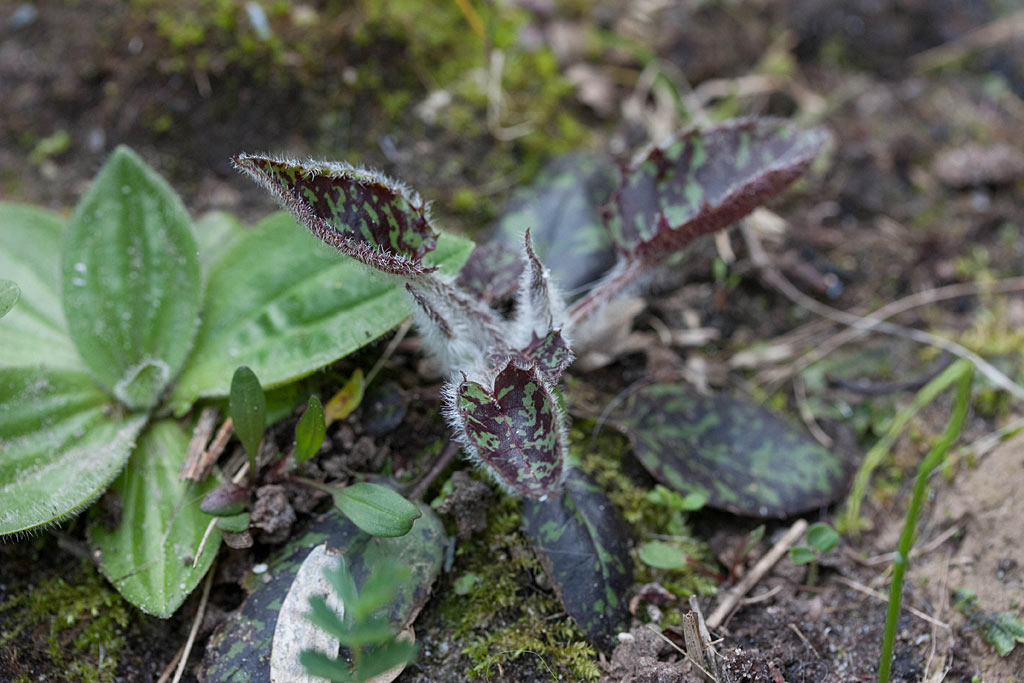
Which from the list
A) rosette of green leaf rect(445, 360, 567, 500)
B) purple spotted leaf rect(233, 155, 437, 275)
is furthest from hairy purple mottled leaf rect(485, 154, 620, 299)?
rosette of green leaf rect(445, 360, 567, 500)

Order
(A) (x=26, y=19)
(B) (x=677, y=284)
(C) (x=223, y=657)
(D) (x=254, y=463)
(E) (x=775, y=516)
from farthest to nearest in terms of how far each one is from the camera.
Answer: (A) (x=26, y=19)
(B) (x=677, y=284)
(E) (x=775, y=516)
(D) (x=254, y=463)
(C) (x=223, y=657)

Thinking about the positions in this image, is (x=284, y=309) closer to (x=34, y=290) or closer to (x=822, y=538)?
(x=34, y=290)

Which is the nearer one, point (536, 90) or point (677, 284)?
point (677, 284)

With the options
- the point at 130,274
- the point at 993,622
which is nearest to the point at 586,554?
the point at 993,622

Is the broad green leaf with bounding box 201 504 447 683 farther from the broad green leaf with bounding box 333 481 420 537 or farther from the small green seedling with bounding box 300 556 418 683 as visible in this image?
the small green seedling with bounding box 300 556 418 683

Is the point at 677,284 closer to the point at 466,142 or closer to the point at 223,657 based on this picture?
the point at 466,142

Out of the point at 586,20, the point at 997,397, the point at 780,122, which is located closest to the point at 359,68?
the point at 586,20

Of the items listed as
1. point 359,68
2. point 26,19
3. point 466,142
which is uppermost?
point 26,19
